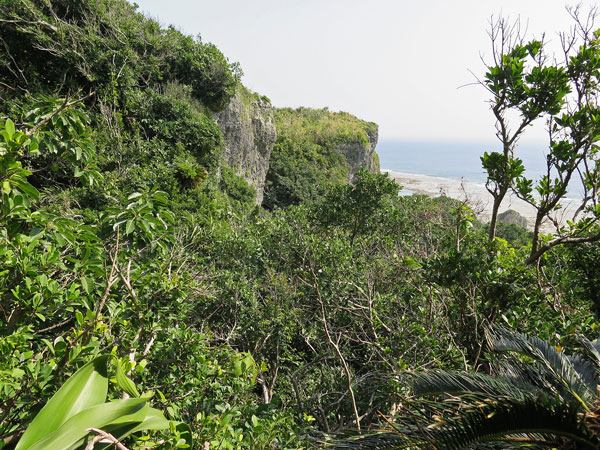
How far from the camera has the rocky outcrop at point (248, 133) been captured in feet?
48.9

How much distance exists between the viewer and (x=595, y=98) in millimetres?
3412

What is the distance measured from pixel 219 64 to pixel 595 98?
525 inches

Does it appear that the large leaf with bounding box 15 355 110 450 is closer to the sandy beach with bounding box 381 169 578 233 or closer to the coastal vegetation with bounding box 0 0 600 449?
the coastal vegetation with bounding box 0 0 600 449

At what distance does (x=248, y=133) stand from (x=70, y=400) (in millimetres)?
16769

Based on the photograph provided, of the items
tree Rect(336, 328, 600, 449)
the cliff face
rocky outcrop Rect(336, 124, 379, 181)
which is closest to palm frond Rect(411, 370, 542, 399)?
tree Rect(336, 328, 600, 449)

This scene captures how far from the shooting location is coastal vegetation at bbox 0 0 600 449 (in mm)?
1785

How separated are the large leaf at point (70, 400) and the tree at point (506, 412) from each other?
58.4 inches

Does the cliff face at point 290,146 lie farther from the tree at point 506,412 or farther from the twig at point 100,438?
the twig at point 100,438

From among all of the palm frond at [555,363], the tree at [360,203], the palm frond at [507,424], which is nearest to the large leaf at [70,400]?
the palm frond at [507,424]

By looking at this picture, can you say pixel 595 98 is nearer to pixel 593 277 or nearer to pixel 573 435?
pixel 593 277

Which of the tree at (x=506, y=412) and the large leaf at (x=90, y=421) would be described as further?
the tree at (x=506, y=412)

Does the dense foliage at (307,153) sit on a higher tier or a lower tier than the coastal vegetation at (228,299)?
higher

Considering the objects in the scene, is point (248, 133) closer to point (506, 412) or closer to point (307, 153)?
point (307, 153)

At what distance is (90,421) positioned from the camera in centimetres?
Result: 99
